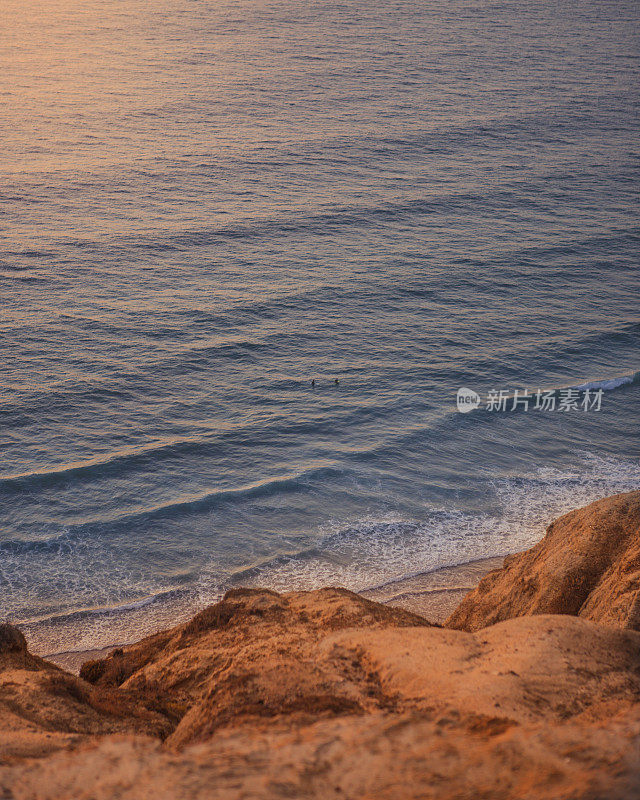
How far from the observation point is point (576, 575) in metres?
10.8

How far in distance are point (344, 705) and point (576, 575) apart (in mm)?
5356

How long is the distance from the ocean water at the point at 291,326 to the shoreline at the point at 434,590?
14.1 inches

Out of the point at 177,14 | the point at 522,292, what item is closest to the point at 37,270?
the point at 522,292

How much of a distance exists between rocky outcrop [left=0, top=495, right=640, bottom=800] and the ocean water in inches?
266

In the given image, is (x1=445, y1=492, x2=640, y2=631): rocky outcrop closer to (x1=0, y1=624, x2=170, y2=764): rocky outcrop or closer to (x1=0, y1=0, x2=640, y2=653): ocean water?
(x1=0, y1=624, x2=170, y2=764): rocky outcrop

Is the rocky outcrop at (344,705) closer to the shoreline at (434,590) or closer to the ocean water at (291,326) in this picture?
the shoreline at (434,590)

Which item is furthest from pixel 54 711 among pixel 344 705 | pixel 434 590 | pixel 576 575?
pixel 434 590

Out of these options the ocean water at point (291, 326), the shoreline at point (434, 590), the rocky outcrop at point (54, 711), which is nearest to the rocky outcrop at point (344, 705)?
the rocky outcrop at point (54, 711)

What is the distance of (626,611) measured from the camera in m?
9.13

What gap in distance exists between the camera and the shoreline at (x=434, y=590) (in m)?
16.4

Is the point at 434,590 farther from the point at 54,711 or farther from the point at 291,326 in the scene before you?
the point at 291,326

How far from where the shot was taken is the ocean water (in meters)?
18.7

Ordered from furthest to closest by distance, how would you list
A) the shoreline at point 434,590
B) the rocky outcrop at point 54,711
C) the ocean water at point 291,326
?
the ocean water at point 291,326 < the shoreline at point 434,590 < the rocky outcrop at point 54,711

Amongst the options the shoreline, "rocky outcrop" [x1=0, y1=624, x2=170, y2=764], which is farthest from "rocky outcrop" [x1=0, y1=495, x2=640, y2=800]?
the shoreline
